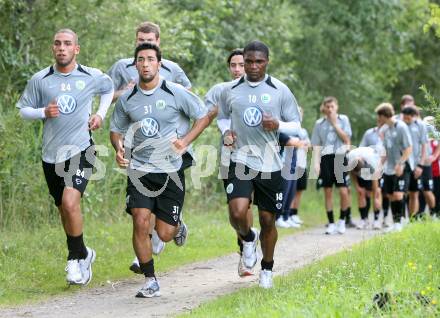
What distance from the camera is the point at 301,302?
759 centimetres

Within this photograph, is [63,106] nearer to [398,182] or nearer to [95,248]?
[95,248]

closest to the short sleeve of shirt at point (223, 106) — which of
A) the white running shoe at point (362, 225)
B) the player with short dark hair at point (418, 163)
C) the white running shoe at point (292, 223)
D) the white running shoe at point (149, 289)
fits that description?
the white running shoe at point (149, 289)

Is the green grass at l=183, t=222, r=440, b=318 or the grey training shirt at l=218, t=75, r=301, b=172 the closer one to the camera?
the green grass at l=183, t=222, r=440, b=318

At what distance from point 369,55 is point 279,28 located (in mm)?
5938

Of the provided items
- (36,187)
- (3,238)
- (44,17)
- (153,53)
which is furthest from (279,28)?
(153,53)

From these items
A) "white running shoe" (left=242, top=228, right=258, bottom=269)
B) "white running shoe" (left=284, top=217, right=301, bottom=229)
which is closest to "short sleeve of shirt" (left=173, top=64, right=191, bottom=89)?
"white running shoe" (left=242, top=228, right=258, bottom=269)

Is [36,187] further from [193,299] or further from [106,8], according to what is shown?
[193,299]

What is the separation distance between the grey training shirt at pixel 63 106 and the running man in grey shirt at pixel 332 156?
7.71 m

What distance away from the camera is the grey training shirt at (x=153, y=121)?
984cm

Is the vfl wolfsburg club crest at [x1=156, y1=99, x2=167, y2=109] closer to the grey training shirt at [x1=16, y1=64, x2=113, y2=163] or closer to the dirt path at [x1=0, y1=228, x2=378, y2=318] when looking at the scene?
the grey training shirt at [x1=16, y1=64, x2=113, y2=163]

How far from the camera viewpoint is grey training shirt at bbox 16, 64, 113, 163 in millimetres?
10273

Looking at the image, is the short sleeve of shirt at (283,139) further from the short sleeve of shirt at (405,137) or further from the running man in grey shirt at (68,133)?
the running man in grey shirt at (68,133)

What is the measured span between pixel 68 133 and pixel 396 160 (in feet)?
27.6

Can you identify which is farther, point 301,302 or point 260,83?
point 260,83
